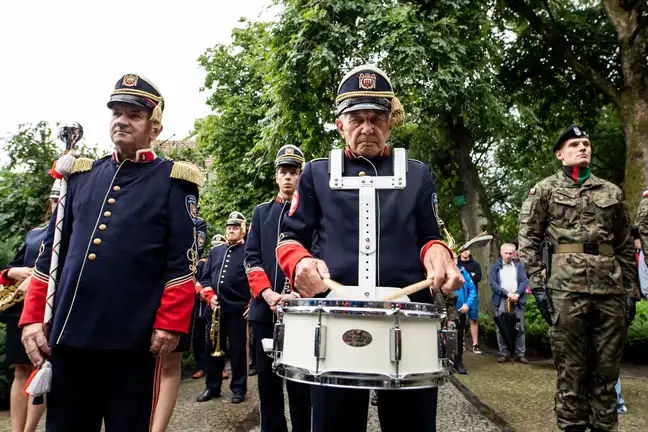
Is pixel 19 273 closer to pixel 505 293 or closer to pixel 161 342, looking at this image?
pixel 161 342

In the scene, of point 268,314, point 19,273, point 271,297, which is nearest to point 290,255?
point 271,297

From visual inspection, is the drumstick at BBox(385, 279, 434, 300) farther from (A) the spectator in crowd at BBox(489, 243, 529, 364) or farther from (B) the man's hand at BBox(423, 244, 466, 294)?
(A) the spectator in crowd at BBox(489, 243, 529, 364)

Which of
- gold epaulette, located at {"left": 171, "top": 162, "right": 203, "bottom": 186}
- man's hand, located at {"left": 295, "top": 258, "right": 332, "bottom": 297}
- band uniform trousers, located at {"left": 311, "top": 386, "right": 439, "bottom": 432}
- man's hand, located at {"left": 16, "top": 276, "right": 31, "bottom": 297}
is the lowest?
band uniform trousers, located at {"left": 311, "top": 386, "right": 439, "bottom": 432}

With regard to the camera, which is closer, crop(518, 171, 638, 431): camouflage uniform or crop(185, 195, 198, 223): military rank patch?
crop(185, 195, 198, 223): military rank patch

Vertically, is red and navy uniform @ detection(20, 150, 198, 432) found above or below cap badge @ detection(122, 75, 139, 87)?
below

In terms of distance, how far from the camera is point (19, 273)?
430cm

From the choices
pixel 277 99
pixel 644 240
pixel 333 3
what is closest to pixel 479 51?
pixel 333 3

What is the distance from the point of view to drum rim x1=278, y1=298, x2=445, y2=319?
6.82 ft

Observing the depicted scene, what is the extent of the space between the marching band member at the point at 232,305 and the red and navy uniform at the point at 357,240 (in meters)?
4.29

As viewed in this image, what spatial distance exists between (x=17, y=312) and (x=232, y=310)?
9.22 feet

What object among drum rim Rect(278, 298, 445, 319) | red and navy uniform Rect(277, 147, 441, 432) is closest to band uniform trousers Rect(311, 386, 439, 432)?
red and navy uniform Rect(277, 147, 441, 432)

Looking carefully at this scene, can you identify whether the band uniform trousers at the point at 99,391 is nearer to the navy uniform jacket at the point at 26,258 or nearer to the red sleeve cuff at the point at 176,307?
the red sleeve cuff at the point at 176,307

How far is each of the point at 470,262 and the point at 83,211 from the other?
29.2 feet

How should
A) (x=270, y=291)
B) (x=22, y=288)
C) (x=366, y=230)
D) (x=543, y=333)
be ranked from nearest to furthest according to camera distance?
1. (x=366, y=230)
2. (x=270, y=291)
3. (x=22, y=288)
4. (x=543, y=333)
